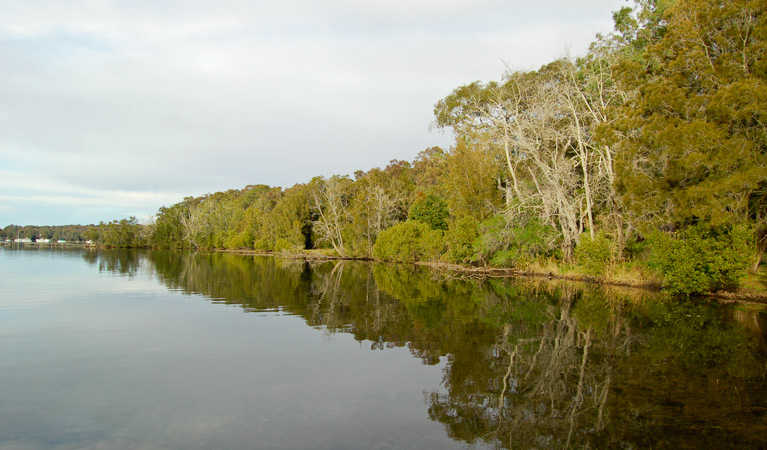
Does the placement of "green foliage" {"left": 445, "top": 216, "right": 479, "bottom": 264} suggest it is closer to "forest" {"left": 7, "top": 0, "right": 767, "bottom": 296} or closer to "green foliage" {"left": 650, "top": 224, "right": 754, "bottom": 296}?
"forest" {"left": 7, "top": 0, "right": 767, "bottom": 296}

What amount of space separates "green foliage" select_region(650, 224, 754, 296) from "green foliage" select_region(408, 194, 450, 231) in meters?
22.2

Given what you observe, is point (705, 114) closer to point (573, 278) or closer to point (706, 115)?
point (706, 115)

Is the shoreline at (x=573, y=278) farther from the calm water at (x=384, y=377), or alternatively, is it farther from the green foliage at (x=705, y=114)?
the green foliage at (x=705, y=114)

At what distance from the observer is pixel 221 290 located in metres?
20.9

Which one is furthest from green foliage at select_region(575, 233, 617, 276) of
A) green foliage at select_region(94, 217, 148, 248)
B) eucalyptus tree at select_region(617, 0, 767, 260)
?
green foliage at select_region(94, 217, 148, 248)

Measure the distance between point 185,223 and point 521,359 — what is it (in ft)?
294

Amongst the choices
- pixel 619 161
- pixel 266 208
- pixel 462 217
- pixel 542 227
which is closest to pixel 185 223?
pixel 266 208

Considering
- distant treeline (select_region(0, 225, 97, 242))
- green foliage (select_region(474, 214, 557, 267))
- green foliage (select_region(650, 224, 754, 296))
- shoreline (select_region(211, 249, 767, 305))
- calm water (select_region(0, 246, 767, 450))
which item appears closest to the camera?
calm water (select_region(0, 246, 767, 450))

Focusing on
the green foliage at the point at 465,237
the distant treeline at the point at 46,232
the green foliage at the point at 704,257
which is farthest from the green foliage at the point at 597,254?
the distant treeline at the point at 46,232

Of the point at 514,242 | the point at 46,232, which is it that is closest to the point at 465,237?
the point at 514,242

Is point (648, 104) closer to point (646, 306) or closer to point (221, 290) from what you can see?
point (646, 306)

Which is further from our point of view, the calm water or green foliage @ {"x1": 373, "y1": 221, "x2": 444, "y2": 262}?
green foliage @ {"x1": 373, "y1": 221, "x2": 444, "y2": 262}

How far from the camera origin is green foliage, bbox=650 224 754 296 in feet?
51.6

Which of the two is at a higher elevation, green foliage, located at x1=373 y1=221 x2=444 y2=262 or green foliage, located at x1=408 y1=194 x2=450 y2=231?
green foliage, located at x1=408 y1=194 x2=450 y2=231
